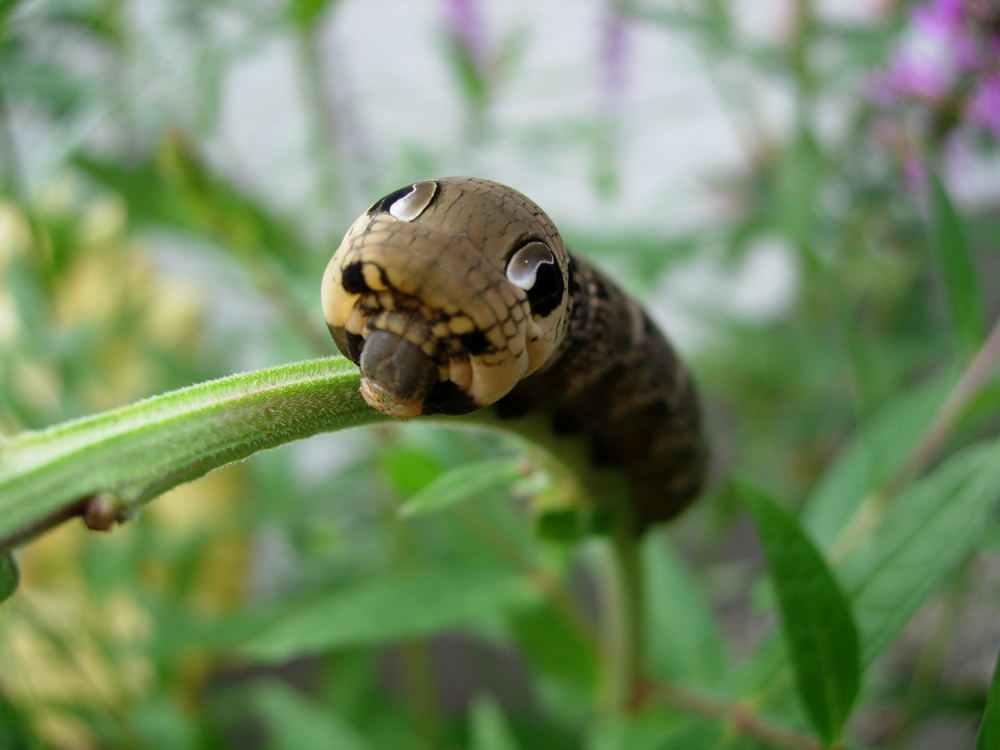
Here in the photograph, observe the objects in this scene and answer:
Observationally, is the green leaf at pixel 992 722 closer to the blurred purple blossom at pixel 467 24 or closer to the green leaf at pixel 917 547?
the green leaf at pixel 917 547

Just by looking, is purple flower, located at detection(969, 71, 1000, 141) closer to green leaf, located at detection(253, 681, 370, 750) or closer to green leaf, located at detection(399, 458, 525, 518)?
green leaf, located at detection(399, 458, 525, 518)

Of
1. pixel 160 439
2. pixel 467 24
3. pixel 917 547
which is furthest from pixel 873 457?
pixel 467 24

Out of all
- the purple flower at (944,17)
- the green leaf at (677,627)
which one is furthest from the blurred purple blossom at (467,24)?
the green leaf at (677,627)

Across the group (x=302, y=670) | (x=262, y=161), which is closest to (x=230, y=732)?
(x=302, y=670)

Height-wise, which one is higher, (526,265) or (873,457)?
(526,265)

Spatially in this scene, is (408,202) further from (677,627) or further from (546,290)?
(677,627)

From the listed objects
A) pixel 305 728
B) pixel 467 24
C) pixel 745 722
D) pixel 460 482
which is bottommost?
pixel 305 728
